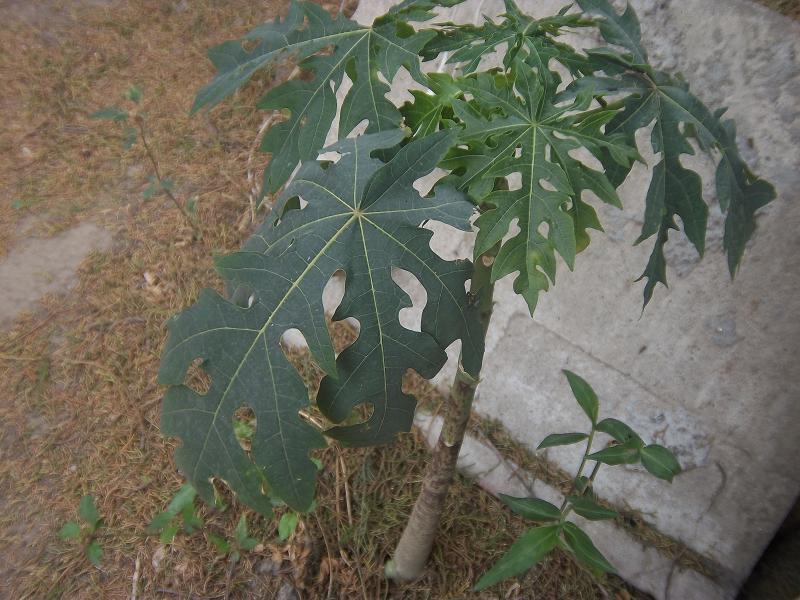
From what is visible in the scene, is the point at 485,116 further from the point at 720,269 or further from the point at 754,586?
the point at 754,586

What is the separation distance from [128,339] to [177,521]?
79 cm

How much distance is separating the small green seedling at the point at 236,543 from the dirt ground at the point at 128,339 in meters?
0.02

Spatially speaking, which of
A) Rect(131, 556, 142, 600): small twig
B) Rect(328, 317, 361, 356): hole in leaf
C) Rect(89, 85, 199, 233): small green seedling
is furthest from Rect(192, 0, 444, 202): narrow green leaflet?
Rect(89, 85, 199, 233): small green seedling

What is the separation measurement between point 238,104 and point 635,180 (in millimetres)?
2065

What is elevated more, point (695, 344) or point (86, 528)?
point (695, 344)

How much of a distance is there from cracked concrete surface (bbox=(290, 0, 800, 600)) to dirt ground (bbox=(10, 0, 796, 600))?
293 millimetres

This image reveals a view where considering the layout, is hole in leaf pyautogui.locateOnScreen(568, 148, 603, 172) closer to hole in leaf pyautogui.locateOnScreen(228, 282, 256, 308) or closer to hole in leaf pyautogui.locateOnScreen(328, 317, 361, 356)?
hole in leaf pyautogui.locateOnScreen(328, 317, 361, 356)

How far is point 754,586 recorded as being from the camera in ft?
5.29

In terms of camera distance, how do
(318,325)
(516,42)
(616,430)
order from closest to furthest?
1. (318,325)
2. (516,42)
3. (616,430)

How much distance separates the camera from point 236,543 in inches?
67.0

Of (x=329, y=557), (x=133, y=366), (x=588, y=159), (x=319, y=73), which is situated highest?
(x=319, y=73)

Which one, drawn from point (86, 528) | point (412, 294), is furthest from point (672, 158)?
point (86, 528)

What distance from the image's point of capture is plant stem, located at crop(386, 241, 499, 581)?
1.06m

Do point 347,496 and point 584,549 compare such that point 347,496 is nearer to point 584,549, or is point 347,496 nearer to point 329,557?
point 329,557
